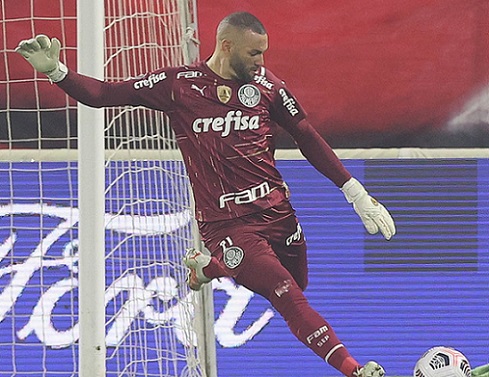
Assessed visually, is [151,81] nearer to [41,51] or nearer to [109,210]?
[41,51]

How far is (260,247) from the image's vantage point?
3.89 meters

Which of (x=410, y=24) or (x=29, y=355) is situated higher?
(x=410, y=24)

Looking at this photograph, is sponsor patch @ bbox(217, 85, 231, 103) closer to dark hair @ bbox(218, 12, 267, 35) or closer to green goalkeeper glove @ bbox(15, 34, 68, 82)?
dark hair @ bbox(218, 12, 267, 35)

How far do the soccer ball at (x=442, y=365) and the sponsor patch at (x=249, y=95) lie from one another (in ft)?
3.59

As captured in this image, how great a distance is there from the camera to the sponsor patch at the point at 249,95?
13.0 feet

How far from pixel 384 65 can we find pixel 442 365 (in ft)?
7.19

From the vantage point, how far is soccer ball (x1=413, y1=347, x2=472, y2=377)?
371cm

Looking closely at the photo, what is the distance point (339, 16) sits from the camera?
218 inches

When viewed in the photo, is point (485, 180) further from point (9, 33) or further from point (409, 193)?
point (9, 33)

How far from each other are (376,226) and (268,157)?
0.47 m

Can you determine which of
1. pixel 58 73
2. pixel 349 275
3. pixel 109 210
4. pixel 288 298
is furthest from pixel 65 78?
pixel 349 275

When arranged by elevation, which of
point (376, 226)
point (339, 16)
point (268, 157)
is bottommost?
point (376, 226)

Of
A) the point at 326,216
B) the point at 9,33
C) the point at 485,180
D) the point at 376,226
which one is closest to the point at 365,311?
the point at 326,216

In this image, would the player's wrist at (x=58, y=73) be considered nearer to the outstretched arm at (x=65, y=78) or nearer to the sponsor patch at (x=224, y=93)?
the outstretched arm at (x=65, y=78)
